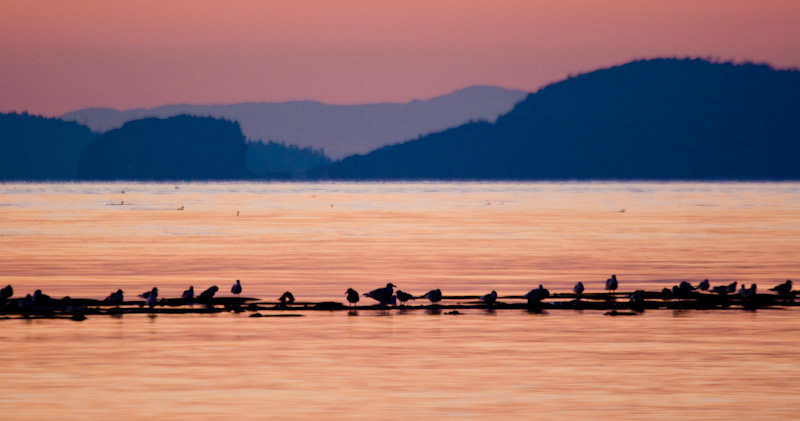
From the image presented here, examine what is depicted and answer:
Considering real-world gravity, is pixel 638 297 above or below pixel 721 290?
below

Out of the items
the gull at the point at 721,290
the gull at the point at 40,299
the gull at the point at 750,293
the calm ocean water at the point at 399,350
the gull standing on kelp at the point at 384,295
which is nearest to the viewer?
the calm ocean water at the point at 399,350

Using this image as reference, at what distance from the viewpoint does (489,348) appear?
18703 mm

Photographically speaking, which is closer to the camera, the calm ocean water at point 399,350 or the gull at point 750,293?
the calm ocean water at point 399,350

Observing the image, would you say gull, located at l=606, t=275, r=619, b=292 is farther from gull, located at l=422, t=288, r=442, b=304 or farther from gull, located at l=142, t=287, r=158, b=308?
gull, located at l=142, t=287, r=158, b=308

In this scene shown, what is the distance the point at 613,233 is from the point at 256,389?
144 ft

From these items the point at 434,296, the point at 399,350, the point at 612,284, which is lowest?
the point at 399,350

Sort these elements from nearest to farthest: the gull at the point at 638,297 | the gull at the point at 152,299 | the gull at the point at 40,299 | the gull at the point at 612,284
Result: the gull at the point at 40,299
the gull at the point at 152,299
the gull at the point at 638,297
the gull at the point at 612,284

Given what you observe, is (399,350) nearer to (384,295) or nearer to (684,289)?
(384,295)

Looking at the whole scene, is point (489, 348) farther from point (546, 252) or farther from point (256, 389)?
point (546, 252)

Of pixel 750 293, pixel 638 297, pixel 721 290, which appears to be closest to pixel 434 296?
pixel 638 297

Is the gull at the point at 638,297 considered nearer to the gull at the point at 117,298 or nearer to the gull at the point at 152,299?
the gull at the point at 152,299

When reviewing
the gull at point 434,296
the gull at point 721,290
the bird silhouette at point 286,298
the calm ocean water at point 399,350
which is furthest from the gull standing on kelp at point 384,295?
the gull at point 721,290

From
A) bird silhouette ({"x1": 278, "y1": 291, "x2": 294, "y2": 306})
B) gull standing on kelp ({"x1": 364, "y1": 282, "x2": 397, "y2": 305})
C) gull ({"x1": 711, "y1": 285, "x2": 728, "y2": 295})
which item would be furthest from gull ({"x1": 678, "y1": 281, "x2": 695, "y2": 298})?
bird silhouette ({"x1": 278, "y1": 291, "x2": 294, "y2": 306})

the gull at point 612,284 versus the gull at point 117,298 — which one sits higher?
the gull at point 612,284
